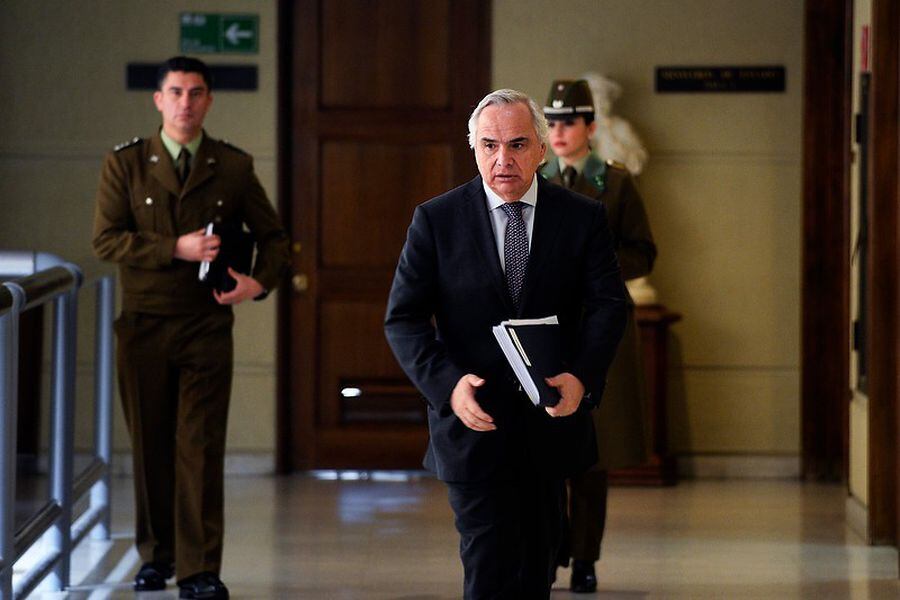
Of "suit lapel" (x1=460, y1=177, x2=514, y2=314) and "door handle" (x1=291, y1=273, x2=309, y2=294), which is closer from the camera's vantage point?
"suit lapel" (x1=460, y1=177, x2=514, y2=314)

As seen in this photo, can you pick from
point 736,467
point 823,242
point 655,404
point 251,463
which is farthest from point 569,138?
point 251,463

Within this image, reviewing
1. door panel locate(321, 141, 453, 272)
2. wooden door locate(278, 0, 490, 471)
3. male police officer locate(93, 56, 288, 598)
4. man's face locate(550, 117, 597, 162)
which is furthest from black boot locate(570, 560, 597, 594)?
door panel locate(321, 141, 453, 272)

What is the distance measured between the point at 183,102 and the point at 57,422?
110 cm

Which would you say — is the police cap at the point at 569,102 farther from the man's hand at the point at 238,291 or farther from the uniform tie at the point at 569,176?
the man's hand at the point at 238,291

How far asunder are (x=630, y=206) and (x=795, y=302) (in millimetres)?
2606

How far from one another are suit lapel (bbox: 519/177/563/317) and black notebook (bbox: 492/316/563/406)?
0.47 ft

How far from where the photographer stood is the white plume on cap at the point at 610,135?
22.6 ft

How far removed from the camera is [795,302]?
719 centimetres

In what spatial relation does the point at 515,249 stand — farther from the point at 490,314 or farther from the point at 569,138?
the point at 569,138

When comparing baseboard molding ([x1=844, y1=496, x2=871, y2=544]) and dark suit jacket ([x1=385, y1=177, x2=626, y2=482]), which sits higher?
dark suit jacket ([x1=385, y1=177, x2=626, y2=482])

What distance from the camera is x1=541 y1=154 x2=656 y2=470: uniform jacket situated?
4.79 meters

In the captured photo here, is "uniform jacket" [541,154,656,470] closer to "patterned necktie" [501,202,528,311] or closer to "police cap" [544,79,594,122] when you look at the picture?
"police cap" [544,79,594,122]

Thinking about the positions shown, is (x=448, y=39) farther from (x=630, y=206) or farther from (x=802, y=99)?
(x=630, y=206)

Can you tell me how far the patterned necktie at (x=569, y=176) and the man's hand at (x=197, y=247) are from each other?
1.11m
